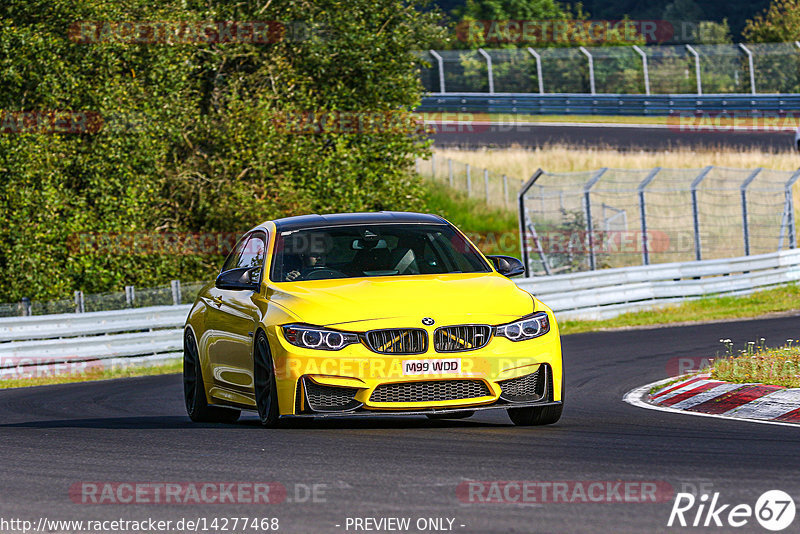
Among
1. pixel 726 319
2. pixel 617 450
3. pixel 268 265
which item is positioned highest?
pixel 268 265

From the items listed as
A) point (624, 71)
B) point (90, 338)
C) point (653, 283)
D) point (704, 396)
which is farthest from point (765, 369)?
point (624, 71)

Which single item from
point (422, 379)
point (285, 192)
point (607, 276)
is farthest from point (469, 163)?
point (422, 379)

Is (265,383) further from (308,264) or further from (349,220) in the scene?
(349,220)

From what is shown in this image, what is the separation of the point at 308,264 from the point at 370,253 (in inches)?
17.9

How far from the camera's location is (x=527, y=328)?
356 inches

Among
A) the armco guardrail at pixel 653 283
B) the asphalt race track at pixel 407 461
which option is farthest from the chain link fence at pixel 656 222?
the asphalt race track at pixel 407 461

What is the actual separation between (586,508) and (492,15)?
245 feet

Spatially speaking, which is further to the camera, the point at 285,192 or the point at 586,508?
the point at 285,192

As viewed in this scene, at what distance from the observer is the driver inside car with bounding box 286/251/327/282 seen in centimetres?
978

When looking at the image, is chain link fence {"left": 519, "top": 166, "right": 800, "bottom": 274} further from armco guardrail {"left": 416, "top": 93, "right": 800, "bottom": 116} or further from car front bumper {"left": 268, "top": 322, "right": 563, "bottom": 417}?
car front bumper {"left": 268, "top": 322, "right": 563, "bottom": 417}

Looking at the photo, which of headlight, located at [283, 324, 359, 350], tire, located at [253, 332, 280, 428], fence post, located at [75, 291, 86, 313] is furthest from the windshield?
fence post, located at [75, 291, 86, 313]

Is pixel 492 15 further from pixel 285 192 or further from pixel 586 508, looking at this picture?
pixel 586 508

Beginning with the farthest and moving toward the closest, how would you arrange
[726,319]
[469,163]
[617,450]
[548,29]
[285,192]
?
[548,29] → [469,163] → [285,192] → [726,319] → [617,450]

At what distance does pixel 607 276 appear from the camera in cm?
2477
